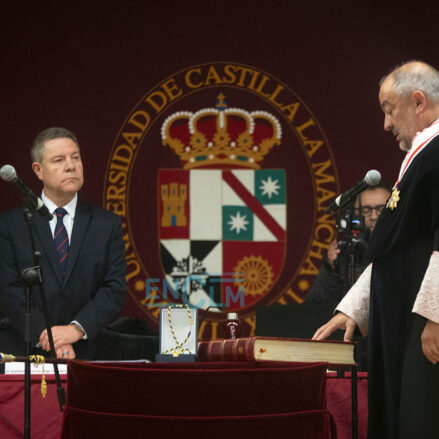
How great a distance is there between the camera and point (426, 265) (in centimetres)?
249

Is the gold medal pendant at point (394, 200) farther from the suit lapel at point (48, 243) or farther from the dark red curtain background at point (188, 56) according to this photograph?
the dark red curtain background at point (188, 56)

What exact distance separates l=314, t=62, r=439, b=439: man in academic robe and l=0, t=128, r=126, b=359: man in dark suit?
1.34 m

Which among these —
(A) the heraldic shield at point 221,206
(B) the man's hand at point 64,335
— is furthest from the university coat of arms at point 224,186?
(B) the man's hand at point 64,335

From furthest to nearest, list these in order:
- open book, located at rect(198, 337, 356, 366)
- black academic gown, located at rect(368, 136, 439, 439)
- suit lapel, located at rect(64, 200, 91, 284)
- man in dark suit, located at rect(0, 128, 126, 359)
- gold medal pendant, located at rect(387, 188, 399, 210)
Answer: suit lapel, located at rect(64, 200, 91, 284) < man in dark suit, located at rect(0, 128, 126, 359) < gold medal pendant, located at rect(387, 188, 399, 210) < black academic gown, located at rect(368, 136, 439, 439) < open book, located at rect(198, 337, 356, 366)

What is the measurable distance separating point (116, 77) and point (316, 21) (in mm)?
1560

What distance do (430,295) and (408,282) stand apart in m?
0.20

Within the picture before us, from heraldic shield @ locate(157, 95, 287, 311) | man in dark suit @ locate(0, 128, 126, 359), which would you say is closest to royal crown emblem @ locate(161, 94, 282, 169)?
heraldic shield @ locate(157, 95, 287, 311)

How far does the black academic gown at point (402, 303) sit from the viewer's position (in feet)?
7.93

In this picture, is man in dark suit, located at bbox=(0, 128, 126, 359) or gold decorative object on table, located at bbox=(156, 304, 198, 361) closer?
gold decorative object on table, located at bbox=(156, 304, 198, 361)

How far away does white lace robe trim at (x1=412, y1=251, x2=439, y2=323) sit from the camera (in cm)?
233

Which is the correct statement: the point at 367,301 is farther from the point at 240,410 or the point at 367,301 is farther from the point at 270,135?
the point at 270,135

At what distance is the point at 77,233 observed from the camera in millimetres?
3824

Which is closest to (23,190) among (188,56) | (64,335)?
(64,335)

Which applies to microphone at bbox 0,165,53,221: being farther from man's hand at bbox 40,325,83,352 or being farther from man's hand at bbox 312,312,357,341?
man's hand at bbox 312,312,357,341
